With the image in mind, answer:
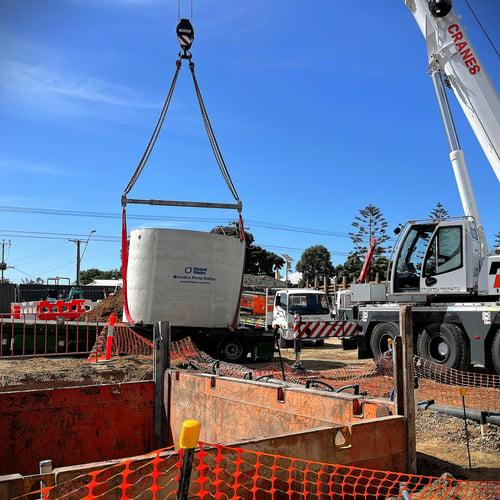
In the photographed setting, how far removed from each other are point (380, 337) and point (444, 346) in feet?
6.52

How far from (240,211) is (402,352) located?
7253mm

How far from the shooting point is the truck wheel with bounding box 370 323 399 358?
1299cm

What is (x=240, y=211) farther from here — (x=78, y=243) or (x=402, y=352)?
(x=78, y=243)

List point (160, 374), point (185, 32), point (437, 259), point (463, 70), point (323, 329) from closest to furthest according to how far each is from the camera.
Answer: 1. point (160, 374)
2. point (185, 32)
3. point (437, 259)
4. point (463, 70)
5. point (323, 329)

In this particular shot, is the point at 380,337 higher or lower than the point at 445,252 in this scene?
lower

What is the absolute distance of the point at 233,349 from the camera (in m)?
13.9

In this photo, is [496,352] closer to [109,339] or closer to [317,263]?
[109,339]

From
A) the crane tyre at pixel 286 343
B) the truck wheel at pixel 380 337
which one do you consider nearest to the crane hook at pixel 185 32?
the truck wheel at pixel 380 337

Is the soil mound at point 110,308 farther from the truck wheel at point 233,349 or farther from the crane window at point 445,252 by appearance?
the crane window at point 445,252

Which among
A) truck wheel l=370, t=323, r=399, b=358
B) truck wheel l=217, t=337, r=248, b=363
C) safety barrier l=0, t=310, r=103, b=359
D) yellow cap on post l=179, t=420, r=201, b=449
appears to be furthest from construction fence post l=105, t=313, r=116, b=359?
yellow cap on post l=179, t=420, r=201, b=449

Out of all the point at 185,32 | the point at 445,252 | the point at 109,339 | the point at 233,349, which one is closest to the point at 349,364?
the point at 233,349

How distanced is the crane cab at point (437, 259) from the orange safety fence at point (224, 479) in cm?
766

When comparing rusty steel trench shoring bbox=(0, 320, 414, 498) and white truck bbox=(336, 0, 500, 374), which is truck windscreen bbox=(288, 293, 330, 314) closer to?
white truck bbox=(336, 0, 500, 374)

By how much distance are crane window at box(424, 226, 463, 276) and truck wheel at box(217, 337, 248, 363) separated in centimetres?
525
